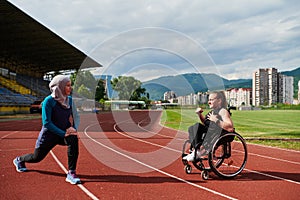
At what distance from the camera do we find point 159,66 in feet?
28.3

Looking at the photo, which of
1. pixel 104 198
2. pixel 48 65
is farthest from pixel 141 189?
pixel 48 65

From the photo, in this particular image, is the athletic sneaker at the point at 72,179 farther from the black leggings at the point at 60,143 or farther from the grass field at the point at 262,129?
the grass field at the point at 262,129

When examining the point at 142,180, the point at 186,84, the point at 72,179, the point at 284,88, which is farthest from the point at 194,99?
the point at 284,88

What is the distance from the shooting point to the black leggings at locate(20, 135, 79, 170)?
5.09 metres

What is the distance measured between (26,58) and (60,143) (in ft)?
143

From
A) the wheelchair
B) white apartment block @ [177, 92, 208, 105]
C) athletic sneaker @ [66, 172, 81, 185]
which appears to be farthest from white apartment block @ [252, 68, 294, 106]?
athletic sneaker @ [66, 172, 81, 185]

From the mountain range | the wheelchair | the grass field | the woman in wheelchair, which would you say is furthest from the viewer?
the grass field

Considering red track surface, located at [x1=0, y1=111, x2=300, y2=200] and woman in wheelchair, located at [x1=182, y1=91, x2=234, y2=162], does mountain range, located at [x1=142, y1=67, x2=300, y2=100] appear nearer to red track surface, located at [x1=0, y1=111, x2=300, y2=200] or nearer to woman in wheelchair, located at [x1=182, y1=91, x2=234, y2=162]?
woman in wheelchair, located at [x1=182, y1=91, x2=234, y2=162]

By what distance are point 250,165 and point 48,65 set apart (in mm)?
48595

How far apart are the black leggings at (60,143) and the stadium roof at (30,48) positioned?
14.3m

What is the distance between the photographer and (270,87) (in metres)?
116

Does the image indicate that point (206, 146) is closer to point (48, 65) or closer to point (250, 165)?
point (250, 165)

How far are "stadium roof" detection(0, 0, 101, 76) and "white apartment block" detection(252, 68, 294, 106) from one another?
84.0 m

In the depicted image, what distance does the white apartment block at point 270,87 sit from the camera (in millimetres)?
114688
